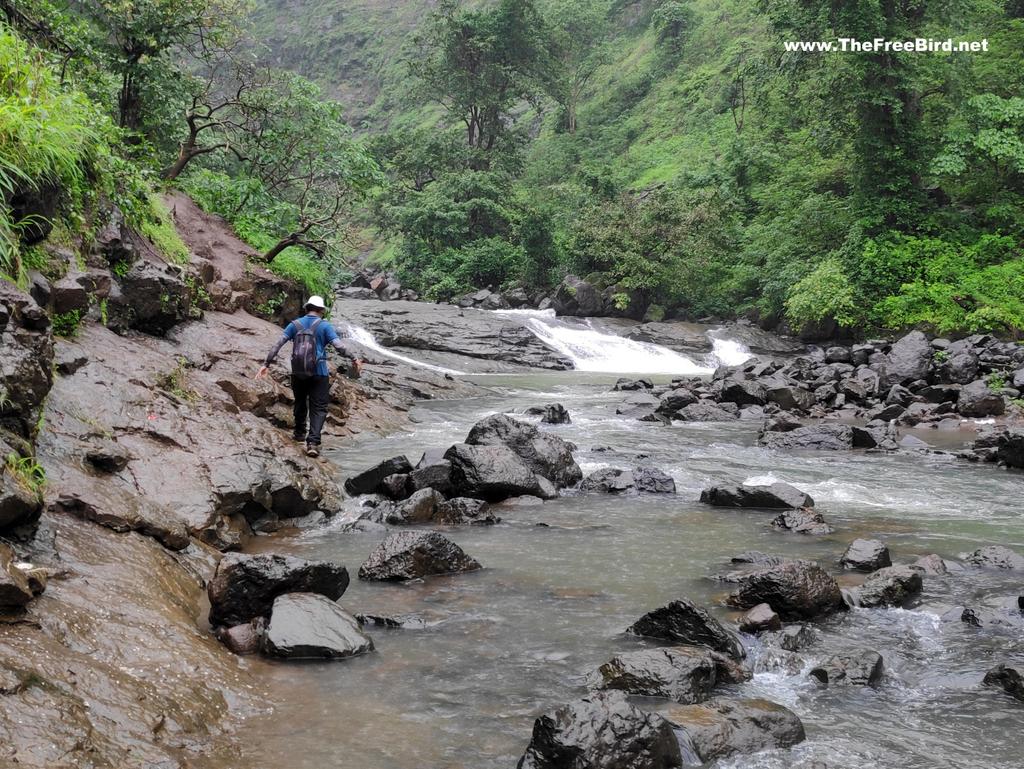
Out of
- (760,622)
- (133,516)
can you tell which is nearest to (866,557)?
(760,622)

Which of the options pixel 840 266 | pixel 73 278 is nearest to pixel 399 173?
pixel 840 266

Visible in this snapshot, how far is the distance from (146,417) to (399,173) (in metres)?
44.6

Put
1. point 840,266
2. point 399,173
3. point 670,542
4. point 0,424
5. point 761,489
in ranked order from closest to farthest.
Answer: point 0,424 < point 670,542 < point 761,489 < point 840,266 < point 399,173

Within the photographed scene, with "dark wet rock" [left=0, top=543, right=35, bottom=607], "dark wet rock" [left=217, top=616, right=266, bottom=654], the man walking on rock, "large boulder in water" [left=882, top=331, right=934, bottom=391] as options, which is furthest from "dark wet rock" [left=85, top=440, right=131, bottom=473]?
"large boulder in water" [left=882, top=331, right=934, bottom=391]

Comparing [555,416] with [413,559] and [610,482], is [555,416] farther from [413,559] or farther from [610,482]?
[413,559]

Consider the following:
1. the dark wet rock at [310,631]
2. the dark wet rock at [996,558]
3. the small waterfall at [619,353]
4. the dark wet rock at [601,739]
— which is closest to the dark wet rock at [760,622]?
the dark wet rock at [601,739]

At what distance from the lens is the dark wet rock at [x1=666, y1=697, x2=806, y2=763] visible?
437 cm

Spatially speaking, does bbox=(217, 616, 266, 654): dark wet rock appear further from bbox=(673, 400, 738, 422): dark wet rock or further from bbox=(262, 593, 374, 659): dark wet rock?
bbox=(673, 400, 738, 422): dark wet rock

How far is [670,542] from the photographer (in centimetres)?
870

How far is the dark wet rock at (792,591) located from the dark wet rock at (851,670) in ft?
3.13

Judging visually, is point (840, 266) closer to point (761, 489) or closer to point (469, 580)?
point (761, 489)

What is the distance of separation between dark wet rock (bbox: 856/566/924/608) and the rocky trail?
2cm

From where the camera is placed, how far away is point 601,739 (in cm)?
402

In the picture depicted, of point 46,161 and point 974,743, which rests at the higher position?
point 46,161
